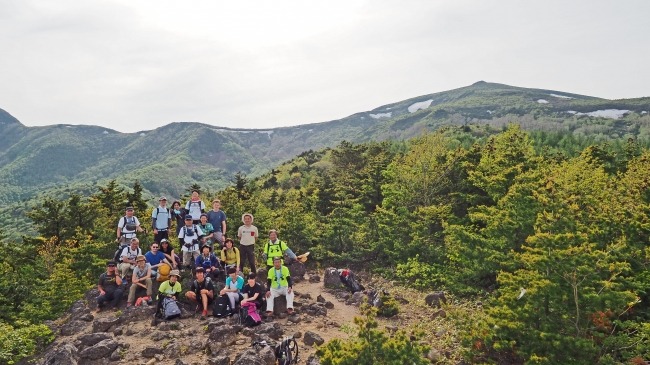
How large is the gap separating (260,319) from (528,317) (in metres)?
7.52

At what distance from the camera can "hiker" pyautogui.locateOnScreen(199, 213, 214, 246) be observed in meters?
14.8

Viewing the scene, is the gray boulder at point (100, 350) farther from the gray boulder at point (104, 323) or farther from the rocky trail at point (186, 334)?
the gray boulder at point (104, 323)

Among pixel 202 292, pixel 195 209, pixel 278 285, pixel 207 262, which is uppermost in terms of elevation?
pixel 195 209

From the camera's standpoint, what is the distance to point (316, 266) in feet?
76.7

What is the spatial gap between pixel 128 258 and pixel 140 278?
1220 millimetres

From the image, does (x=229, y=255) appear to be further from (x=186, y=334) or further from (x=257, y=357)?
(x=257, y=357)

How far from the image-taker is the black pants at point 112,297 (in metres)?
14.4

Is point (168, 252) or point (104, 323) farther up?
point (168, 252)

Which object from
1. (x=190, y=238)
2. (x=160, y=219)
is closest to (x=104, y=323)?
(x=190, y=238)

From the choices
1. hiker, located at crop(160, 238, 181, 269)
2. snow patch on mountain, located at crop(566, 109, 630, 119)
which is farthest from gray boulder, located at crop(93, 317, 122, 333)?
snow patch on mountain, located at crop(566, 109, 630, 119)

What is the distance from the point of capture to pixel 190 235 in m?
14.4

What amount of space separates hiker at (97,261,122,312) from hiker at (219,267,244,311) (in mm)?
4449

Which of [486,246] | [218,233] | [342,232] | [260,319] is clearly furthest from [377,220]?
[260,319]

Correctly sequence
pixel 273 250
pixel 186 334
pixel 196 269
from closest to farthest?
pixel 186 334
pixel 196 269
pixel 273 250
